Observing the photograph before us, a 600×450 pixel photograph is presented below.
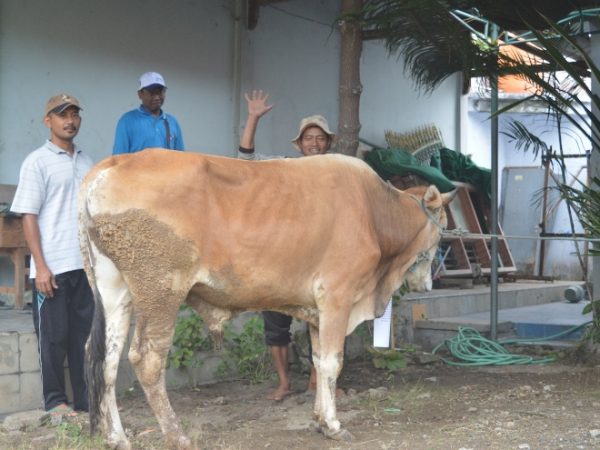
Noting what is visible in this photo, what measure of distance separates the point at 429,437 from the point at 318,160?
185 centimetres

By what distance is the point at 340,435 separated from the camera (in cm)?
542

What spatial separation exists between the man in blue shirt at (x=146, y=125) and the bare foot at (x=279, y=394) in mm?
1966

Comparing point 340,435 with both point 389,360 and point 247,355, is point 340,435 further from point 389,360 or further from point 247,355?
point 389,360

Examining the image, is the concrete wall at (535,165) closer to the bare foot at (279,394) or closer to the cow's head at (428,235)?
the cow's head at (428,235)

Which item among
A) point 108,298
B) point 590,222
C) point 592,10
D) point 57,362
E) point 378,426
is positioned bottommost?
point 378,426

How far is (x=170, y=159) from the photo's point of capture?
509cm

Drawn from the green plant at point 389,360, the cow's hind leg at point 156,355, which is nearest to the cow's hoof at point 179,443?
the cow's hind leg at point 156,355

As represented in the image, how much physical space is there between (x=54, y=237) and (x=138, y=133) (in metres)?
1.07

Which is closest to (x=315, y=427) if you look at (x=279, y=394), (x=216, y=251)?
(x=279, y=394)

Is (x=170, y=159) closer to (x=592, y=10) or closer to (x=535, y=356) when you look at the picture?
(x=592, y=10)

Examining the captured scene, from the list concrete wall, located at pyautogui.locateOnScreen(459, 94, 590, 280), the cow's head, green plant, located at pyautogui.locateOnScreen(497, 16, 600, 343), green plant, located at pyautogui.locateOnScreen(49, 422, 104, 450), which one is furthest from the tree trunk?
concrete wall, located at pyautogui.locateOnScreen(459, 94, 590, 280)

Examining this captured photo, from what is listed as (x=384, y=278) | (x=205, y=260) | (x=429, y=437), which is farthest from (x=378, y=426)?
(x=205, y=260)

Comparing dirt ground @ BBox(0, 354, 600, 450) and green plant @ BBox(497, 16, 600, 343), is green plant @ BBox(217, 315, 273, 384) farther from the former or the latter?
green plant @ BBox(497, 16, 600, 343)

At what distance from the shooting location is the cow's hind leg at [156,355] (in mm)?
4977
